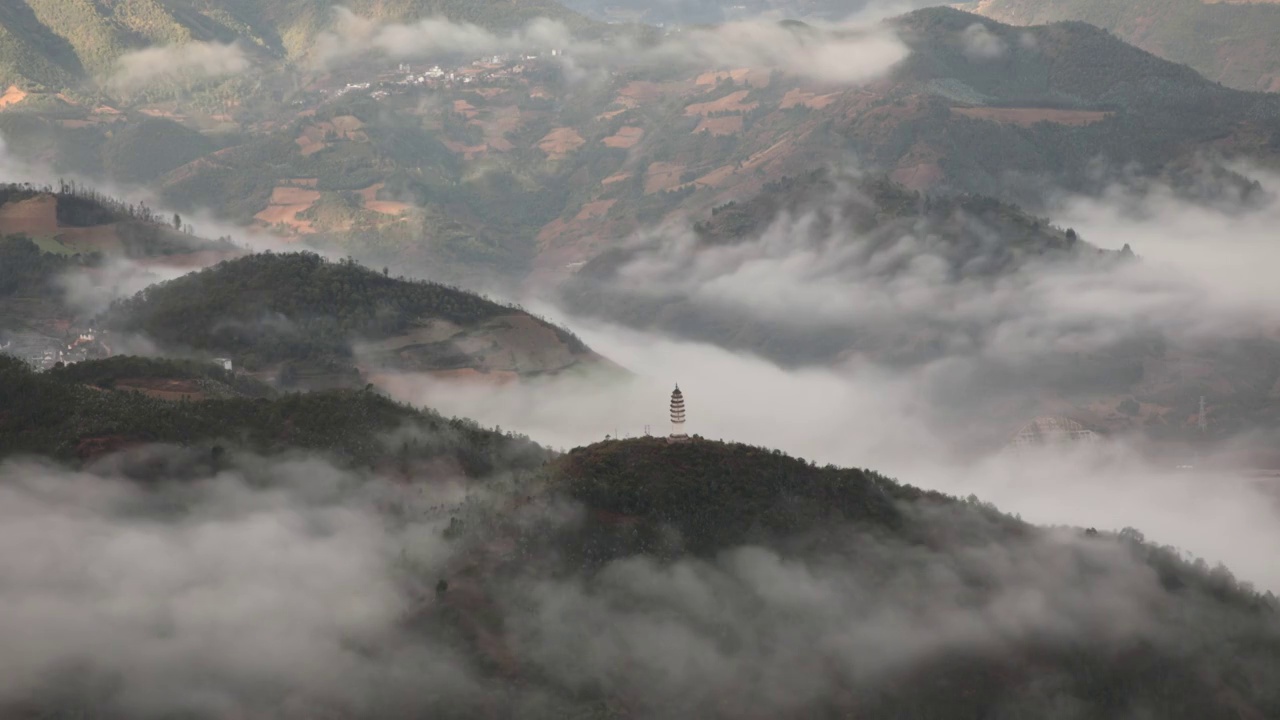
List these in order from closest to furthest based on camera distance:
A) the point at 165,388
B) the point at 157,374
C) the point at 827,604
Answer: the point at 827,604 < the point at 165,388 < the point at 157,374

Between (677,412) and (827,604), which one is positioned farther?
(677,412)

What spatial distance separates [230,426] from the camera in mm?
134250

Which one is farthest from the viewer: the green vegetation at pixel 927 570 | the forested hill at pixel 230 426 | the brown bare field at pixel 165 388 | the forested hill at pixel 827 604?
the brown bare field at pixel 165 388

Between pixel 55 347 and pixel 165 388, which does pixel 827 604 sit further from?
pixel 55 347

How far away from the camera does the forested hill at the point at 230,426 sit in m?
126

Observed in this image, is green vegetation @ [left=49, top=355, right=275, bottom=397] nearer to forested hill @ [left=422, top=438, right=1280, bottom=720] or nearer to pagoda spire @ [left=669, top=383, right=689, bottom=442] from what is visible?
pagoda spire @ [left=669, top=383, right=689, bottom=442]

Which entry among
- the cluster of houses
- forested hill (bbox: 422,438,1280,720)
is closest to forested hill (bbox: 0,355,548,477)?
forested hill (bbox: 422,438,1280,720)

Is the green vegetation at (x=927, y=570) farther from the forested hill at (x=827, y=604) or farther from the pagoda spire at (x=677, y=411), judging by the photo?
the pagoda spire at (x=677, y=411)

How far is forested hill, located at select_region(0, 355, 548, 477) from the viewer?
12550cm

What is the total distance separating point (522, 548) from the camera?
12075 cm

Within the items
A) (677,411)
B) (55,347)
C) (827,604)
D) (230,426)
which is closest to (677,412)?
(677,411)

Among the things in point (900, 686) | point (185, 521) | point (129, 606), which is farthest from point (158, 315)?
point (900, 686)

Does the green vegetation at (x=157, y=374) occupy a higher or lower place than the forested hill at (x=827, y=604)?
higher

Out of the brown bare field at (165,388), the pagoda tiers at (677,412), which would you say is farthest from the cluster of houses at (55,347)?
the pagoda tiers at (677,412)
